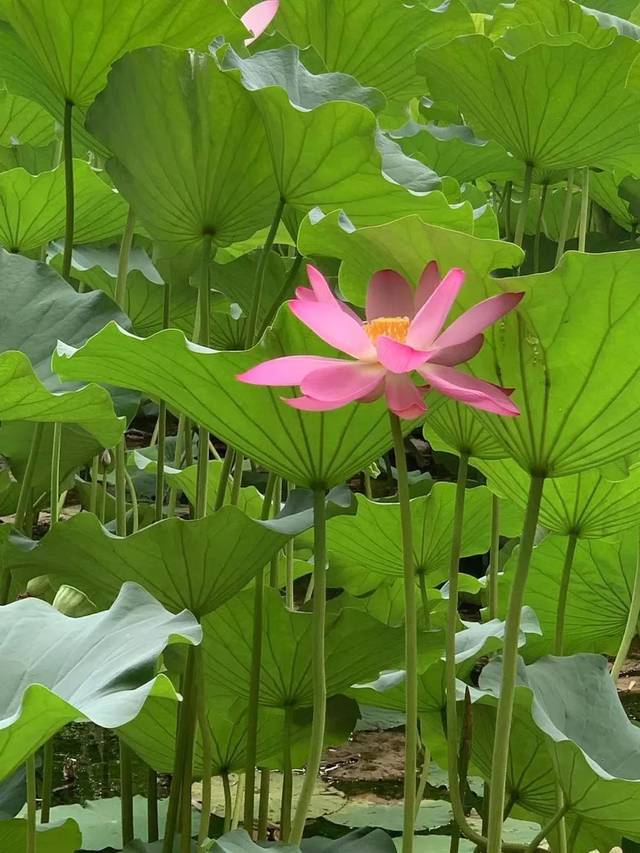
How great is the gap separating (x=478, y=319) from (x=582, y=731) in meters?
0.50

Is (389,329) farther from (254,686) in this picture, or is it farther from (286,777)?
(286,777)

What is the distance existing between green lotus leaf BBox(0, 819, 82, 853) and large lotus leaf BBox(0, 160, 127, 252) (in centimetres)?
58

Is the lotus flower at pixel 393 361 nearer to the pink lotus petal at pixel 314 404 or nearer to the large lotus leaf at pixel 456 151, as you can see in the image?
the pink lotus petal at pixel 314 404

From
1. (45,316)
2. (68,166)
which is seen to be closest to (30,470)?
(45,316)

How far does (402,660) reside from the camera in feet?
3.48

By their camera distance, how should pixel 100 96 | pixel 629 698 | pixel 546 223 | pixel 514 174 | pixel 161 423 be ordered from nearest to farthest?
pixel 100 96
pixel 161 423
pixel 514 174
pixel 629 698
pixel 546 223

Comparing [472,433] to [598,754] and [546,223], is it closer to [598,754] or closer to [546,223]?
[598,754]

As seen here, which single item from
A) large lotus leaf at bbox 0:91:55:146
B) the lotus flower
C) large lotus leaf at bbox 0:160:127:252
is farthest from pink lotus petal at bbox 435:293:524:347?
large lotus leaf at bbox 0:91:55:146

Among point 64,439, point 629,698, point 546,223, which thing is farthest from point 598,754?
point 546,223

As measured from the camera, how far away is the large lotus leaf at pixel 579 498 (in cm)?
97

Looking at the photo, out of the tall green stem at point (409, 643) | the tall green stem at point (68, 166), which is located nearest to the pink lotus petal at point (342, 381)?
the tall green stem at point (409, 643)

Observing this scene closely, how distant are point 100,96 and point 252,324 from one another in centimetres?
20

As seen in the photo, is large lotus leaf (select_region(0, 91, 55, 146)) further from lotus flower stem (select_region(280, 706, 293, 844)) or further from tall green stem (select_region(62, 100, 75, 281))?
lotus flower stem (select_region(280, 706, 293, 844))

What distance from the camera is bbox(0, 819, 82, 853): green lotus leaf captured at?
0.97 meters
